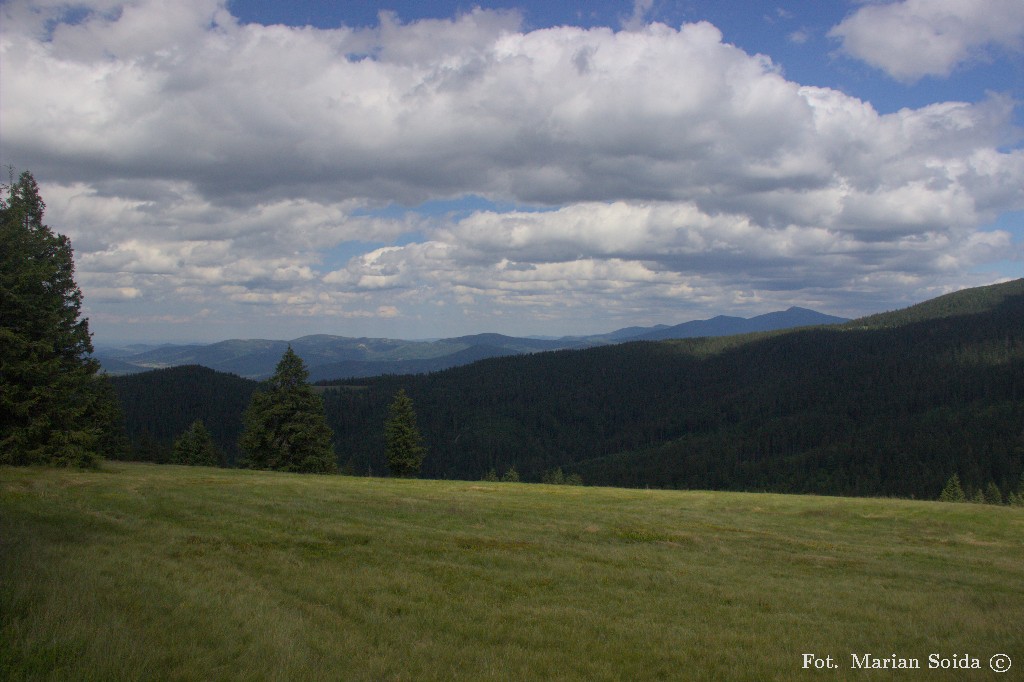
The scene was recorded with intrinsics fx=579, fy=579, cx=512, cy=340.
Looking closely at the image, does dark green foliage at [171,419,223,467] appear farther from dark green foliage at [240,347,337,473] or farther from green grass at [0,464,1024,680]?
green grass at [0,464,1024,680]

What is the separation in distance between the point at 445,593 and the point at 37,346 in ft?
85.9

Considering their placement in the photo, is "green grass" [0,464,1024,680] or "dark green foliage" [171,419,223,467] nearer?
"green grass" [0,464,1024,680]

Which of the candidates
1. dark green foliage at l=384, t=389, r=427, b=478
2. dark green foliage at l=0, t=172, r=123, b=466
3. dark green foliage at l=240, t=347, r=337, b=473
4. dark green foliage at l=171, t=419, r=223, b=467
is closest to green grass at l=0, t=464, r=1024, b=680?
dark green foliage at l=0, t=172, r=123, b=466

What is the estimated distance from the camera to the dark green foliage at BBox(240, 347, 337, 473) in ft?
157

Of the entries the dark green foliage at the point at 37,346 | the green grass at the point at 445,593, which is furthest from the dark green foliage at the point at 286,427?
the green grass at the point at 445,593

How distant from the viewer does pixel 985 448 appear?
17225 cm

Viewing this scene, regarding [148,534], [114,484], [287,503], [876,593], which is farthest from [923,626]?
[114,484]

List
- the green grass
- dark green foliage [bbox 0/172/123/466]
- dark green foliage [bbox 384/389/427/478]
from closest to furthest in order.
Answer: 1. the green grass
2. dark green foliage [bbox 0/172/123/466]
3. dark green foliage [bbox 384/389/427/478]

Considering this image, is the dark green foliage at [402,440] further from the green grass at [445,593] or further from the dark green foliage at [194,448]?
the green grass at [445,593]

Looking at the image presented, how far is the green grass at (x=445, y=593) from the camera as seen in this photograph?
24.9 ft

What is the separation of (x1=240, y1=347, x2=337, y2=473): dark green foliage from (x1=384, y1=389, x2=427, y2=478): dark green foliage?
24.2 feet

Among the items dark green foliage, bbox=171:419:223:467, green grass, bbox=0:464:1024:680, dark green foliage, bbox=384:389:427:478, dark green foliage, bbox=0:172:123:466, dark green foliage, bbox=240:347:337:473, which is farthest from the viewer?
dark green foliage, bbox=171:419:223:467

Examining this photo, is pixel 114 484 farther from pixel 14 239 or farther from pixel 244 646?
pixel 244 646

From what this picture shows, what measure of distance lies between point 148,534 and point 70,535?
4.89ft
